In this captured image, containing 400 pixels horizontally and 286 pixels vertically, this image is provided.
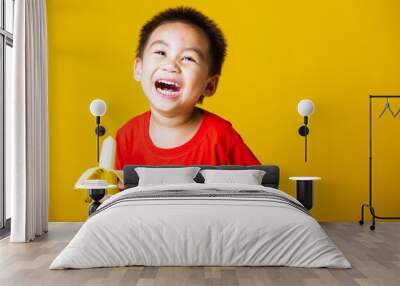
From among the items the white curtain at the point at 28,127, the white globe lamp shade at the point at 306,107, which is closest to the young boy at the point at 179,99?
the white globe lamp shade at the point at 306,107

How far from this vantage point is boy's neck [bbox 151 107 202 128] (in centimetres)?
701

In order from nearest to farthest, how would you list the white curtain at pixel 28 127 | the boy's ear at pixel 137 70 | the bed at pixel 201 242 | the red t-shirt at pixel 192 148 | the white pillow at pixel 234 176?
the bed at pixel 201 242
the white curtain at pixel 28 127
the white pillow at pixel 234 176
the red t-shirt at pixel 192 148
the boy's ear at pixel 137 70

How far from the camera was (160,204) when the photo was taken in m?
4.63

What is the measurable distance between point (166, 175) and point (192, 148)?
0.71 meters

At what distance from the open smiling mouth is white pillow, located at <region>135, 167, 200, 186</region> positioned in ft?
A: 3.24

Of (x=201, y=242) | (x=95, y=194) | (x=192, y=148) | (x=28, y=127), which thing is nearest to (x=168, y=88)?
(x=192, y=148)

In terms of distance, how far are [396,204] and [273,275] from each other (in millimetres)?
3655

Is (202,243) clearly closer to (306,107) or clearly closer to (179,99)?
(179,99)

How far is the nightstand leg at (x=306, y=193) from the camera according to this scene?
6750 mm

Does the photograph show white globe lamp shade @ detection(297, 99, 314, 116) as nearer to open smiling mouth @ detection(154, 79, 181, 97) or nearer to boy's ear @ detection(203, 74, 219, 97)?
boy's ear @ detection(203, 74, 219, 97)

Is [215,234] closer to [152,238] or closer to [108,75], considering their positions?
[152,238]

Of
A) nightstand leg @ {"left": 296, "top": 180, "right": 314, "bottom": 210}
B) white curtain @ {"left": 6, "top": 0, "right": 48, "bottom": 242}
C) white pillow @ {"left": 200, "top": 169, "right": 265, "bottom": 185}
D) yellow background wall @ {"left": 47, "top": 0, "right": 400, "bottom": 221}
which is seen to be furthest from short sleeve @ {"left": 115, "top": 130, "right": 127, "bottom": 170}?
nightstand leg @ {"left": 296, "top": 180, "right": 314, "bottom": 210}

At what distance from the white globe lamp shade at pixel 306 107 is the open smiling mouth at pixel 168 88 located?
59.8 inches

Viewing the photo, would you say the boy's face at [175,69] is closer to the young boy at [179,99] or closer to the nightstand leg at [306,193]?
the young boy at [179,99]
